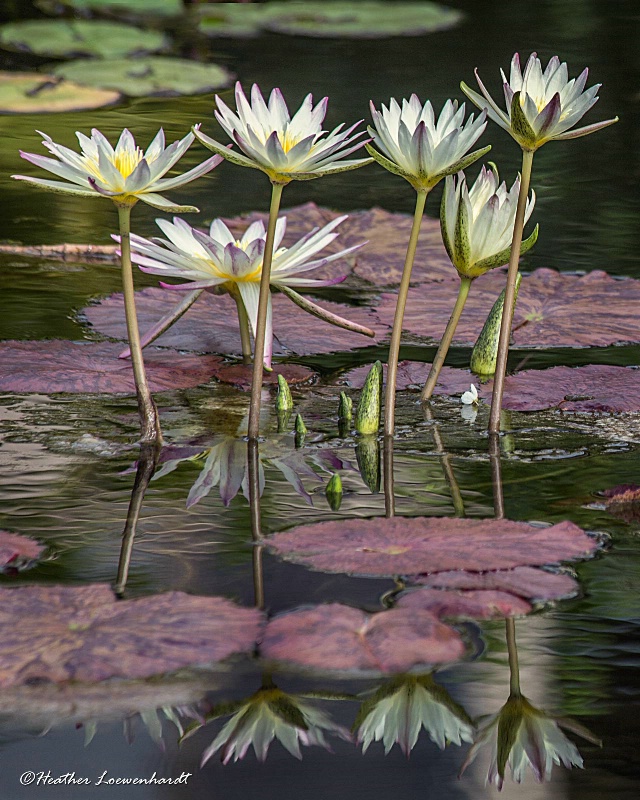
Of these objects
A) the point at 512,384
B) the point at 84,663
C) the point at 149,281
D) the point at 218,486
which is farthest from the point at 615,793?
the point at 149,281

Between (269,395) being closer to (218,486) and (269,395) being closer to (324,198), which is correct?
(218,486)

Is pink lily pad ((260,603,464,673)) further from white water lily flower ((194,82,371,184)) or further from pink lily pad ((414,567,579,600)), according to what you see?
white water lily flower ((194,82,371,184))

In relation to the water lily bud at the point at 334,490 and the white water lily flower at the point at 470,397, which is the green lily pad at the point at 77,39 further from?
the water lily bud at the point at 334,490

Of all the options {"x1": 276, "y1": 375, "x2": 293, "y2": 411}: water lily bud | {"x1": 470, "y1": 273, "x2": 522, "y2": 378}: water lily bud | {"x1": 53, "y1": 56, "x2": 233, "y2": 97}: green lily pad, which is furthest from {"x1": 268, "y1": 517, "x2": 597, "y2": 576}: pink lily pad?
{"x1": 53, "y1": 56, "x2": 233, "y2": 97}: green lily pad

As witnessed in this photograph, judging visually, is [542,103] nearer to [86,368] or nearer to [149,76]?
Answer: [86,368]

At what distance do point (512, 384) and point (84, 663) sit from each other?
1.20 meters

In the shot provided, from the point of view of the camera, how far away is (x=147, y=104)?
17.7ft

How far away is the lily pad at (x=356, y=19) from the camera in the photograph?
7.09m

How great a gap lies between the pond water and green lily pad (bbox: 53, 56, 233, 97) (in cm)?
220

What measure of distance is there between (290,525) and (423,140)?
0.62 meters

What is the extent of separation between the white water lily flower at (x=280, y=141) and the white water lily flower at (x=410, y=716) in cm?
81

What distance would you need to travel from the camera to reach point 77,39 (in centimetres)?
657

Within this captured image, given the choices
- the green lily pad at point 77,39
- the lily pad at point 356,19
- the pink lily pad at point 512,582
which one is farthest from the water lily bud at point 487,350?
the lily pad at point 356,19

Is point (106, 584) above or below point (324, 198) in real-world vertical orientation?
below
